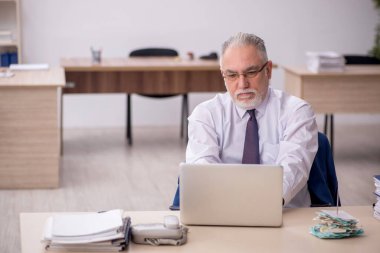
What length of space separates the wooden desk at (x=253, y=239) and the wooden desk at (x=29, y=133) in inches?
117

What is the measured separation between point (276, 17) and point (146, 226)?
6.07 m

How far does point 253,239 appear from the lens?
242 cm

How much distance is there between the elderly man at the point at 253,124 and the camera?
9.95ft

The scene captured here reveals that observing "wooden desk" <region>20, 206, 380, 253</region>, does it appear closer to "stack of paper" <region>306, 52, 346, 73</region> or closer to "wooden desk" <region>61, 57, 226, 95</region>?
"stack of paper" <region>306, 52, 346, 73</region>

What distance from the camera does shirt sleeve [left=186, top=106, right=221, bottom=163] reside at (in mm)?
3078

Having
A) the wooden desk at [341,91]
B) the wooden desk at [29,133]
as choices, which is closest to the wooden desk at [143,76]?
the wooden desk at [341,91]

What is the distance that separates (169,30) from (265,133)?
197 inches

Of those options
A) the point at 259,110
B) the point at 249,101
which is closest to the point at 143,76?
the point at 259,110

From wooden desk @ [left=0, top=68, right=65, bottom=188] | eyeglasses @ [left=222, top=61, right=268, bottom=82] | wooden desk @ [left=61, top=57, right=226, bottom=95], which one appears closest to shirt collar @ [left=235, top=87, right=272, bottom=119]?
eyeglasses @ [left=222, top=61, right=268, bottom=82]

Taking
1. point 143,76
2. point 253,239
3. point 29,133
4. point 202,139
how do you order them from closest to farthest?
point 253,239
point 202,139
point 29,133
point 143,76

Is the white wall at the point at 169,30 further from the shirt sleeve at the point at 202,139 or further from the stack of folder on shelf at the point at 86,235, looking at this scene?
the stack of folder on shelf at the point at 86,235

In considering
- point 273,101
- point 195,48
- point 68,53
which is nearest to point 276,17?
point 195,48

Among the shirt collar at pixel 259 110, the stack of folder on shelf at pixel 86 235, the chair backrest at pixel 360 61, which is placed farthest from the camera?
the chair backrest at pixel 360 61

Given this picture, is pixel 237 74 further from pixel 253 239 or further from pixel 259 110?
pixel 253 239
